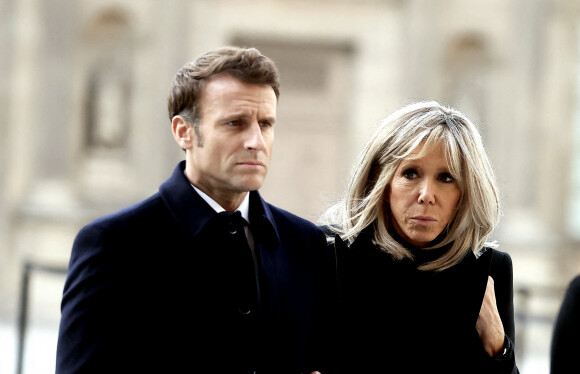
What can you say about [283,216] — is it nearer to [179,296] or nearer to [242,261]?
[242,261]

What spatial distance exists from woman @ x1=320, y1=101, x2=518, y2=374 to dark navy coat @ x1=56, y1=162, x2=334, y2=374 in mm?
280

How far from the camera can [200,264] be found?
2.53 metres

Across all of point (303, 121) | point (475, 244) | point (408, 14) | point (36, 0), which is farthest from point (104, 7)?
point (475, 244)

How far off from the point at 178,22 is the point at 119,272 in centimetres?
1065

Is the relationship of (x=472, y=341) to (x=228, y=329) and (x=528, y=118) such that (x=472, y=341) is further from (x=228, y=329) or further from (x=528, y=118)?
(x=528, y=118)

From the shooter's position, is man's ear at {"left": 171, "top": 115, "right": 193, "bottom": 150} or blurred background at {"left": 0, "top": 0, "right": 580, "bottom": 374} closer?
man's ear at {"left": 171, "top": 115, "right": 193, "bottom": 150}

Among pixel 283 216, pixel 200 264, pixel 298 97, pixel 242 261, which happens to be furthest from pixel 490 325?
pixel 298 97

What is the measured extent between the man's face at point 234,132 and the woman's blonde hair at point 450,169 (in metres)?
0.55

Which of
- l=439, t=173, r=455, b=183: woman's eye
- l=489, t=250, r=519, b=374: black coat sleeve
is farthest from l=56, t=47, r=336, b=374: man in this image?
l=489, t=250, r=519, b=374: black coat sleeve

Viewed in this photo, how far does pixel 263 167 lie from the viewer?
98.3 inches

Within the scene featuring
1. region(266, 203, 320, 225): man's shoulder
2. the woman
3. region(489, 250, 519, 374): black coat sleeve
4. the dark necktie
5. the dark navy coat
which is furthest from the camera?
region(489, 250, 519, 374): black coat sleeve

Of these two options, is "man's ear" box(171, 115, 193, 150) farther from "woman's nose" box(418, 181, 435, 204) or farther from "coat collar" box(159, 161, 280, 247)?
"woman's nose" box(418, 181, 435, 204)

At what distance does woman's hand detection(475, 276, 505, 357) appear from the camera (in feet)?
9.49

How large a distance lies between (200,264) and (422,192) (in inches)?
28.0
